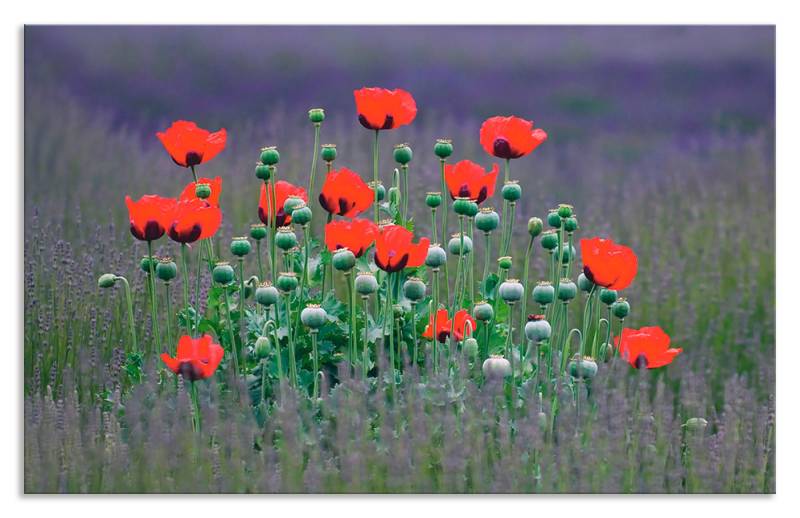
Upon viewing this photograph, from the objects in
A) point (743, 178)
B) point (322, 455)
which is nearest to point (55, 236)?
point (322, 455)

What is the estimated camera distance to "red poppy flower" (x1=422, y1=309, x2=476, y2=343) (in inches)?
129

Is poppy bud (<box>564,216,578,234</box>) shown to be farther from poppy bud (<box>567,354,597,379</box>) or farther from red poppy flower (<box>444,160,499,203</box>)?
poppy bud (<box>567,354,597,379</box>)

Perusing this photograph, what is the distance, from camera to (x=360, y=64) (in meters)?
3.90

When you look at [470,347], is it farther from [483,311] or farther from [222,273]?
[222,273]

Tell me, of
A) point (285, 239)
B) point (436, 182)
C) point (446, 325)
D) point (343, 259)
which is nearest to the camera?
point (343, 259)

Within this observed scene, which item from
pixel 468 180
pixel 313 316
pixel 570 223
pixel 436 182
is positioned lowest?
pixel 313 316

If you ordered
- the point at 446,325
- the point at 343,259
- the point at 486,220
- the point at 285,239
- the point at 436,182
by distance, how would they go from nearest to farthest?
1. the point at 343,259
2. the point at 285,239
3. the point at 486,220
4. the point at 446,325
5. the point at 436,182

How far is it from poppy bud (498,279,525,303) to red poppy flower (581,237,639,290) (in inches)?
6.0

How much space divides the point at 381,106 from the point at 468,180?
0.27 metres

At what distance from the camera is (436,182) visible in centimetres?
477

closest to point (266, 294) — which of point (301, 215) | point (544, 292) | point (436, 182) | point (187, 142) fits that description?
point (301, 215)

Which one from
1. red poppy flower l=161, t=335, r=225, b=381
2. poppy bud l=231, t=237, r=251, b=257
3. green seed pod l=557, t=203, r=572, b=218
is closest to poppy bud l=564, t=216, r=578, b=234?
green seed pod l=557, t=203, r=572, b=218

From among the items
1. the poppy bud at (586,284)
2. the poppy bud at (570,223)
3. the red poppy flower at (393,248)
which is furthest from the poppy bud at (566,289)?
the red poppy flower at (393,248)

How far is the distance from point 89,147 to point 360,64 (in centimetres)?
79
